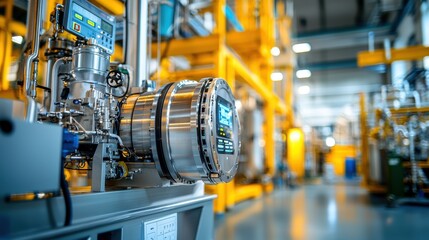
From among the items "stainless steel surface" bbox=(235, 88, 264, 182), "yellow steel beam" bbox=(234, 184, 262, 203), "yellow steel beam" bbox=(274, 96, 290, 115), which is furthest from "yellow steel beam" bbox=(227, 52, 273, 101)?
"yellow steel beam" bbox=(234, 184, 262, 203)

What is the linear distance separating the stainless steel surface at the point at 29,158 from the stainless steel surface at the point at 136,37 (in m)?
1.12

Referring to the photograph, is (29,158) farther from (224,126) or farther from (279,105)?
(279,105)

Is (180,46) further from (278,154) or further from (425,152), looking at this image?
(278,154)

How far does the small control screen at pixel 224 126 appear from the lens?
4.37 feet

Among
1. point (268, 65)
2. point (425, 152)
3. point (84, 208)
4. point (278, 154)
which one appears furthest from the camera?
point (278, 154)

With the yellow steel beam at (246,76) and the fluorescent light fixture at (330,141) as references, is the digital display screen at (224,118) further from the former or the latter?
the fluorescent light fixture at (330,141)

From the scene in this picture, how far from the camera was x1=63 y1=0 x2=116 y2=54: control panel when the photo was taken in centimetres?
139

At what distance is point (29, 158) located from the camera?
2.64 ft

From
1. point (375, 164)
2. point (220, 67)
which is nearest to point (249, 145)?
point (375, 164)

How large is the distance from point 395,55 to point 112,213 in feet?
21.3

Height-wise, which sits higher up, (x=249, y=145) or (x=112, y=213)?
(x=249, y=145)

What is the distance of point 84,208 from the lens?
102 cm

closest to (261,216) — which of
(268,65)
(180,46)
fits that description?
(180,46)

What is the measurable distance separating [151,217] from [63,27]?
897mm
